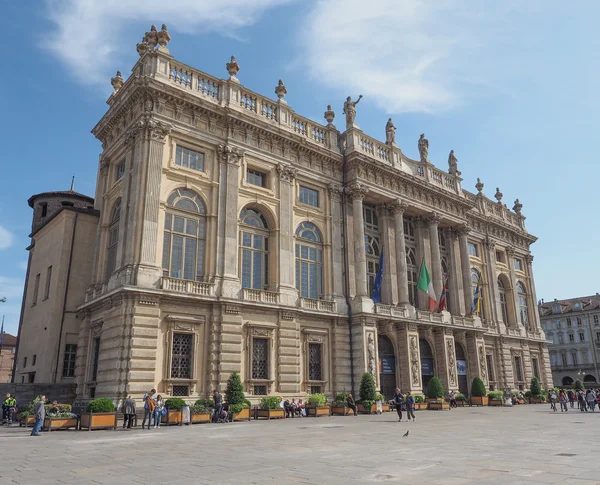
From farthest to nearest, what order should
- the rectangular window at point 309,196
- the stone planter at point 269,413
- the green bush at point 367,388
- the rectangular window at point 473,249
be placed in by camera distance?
the rectangular window at point 473,249
the rectangular window at point 309,196
the green bush at point 367,388
the stone planter at point 269,413

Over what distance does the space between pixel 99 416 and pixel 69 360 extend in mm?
11026

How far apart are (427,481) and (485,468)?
75.0 inches

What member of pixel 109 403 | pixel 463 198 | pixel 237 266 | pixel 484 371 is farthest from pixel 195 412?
pixel 463 198

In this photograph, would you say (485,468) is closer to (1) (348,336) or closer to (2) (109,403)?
(2) (109,403)

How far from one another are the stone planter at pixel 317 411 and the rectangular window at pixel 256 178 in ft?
46.4

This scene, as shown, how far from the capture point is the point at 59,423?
20.1m

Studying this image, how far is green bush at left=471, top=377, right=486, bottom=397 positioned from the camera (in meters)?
39.6

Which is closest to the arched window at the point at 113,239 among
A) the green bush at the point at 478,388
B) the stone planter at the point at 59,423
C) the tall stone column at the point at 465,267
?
the stone planter at the point at 59,423

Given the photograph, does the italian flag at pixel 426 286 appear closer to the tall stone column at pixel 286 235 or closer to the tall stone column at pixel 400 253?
the tall stone column at pixel 400 253

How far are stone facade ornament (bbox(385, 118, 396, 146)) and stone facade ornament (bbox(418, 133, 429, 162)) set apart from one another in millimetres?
3814

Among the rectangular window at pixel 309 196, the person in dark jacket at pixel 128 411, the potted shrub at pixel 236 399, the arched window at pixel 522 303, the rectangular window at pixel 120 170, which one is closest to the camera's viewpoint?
the person in dark jacket at pixel 128 411

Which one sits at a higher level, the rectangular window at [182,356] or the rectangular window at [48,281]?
the rectangular window at [48,281]

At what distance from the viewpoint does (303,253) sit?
33.7 m

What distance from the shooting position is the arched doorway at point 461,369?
41594 millimetres
